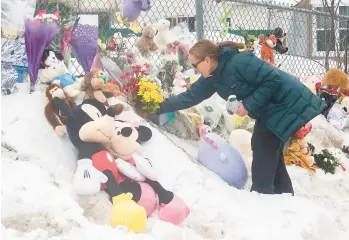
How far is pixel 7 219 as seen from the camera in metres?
2.10

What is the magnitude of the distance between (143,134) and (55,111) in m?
0.58

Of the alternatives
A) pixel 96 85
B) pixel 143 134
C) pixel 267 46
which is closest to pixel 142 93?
pixel 143 134

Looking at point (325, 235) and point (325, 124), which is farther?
point (325, 124)

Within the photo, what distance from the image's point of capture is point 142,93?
3480 millimetres

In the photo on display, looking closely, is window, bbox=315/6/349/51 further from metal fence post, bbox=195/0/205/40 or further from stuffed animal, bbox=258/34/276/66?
metal fence post, bbox=195/0/205/40

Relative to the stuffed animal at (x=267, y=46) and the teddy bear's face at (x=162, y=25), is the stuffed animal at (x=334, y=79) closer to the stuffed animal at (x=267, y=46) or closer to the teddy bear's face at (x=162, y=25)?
the stuffed animal at (x=267, y=46)

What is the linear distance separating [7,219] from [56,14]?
64.5 inches

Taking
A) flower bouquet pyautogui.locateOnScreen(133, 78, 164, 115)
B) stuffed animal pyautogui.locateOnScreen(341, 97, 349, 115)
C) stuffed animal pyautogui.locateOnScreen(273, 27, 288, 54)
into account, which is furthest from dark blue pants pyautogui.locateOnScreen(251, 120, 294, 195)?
stuffed animal pyautogui.locateOnScreen(341, 97, 349, 115)

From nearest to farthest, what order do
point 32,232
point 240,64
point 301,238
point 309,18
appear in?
point 32,232 → point 301,238 → point 240,64 → point 309,18

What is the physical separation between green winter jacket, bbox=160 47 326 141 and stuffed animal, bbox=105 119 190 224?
726 millimetres

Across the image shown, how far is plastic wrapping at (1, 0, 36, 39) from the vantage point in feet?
10.0

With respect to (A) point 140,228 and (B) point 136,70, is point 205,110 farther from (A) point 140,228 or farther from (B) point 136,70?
(A) point 140,228

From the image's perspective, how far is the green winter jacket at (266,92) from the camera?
3.18 meters

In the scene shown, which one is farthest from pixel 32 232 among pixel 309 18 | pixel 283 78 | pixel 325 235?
pixel 309 18
